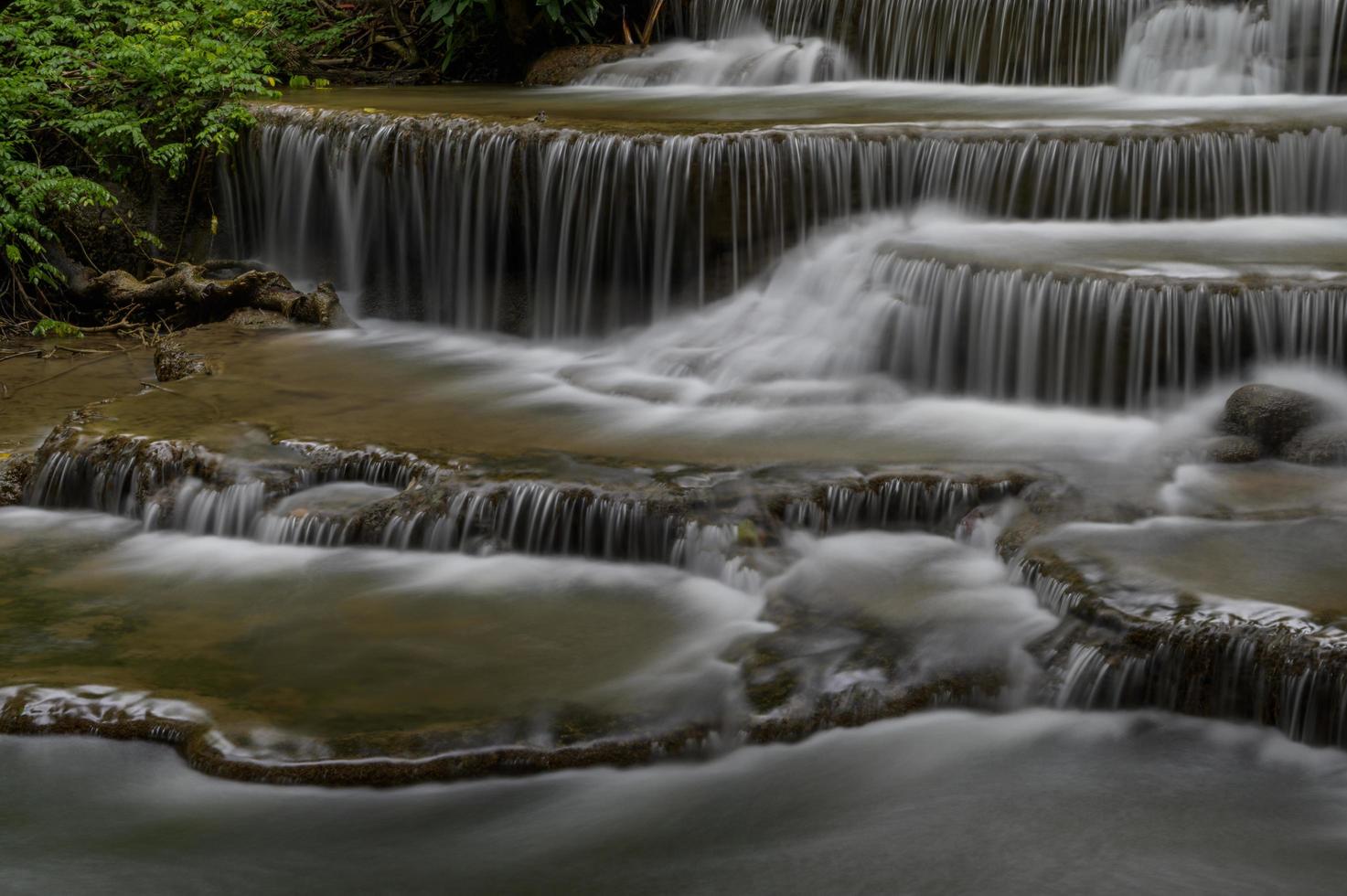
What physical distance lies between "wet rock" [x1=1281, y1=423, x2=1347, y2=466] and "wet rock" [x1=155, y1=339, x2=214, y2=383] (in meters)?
5.32

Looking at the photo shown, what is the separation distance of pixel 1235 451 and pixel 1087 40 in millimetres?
5544

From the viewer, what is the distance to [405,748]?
4918 mm

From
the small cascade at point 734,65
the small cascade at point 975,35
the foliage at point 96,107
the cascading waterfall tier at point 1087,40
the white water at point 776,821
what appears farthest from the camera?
the small cascade at point 734,65

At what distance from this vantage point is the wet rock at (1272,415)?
22.2 feet

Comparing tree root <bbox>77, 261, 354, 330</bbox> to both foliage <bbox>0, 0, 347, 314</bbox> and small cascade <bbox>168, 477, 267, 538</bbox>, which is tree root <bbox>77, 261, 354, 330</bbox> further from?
small cascade <bbox>168, 477, 267, 538</bbox>

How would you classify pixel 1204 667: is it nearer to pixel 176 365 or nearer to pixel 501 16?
pixel 176 365

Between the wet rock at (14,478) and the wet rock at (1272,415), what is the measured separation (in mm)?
5297

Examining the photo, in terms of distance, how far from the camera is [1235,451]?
6699 mm

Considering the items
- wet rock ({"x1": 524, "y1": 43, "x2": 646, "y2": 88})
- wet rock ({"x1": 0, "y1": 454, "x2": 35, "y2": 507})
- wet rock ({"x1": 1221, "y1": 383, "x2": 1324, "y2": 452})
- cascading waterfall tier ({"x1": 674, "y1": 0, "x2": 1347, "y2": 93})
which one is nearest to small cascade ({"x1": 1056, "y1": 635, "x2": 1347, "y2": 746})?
wet rock ({"x1": 1221, "y1": 383, "x2": 1324, "y2": 452})

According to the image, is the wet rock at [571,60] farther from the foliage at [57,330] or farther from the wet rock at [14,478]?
the wet rock at [14,478]

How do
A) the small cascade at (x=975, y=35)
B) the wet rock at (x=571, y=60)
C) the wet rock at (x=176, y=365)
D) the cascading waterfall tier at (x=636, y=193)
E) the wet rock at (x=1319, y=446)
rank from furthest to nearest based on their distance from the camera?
1. the wet rock at (x=571, y=60)
2. the small cascade at (x=975, y=35)
3. the cascading waterfall tier at (x=636, y=193)
4. the wet rock at (x=176, y=365)
5. the wet rock at (x=1319, y=446)

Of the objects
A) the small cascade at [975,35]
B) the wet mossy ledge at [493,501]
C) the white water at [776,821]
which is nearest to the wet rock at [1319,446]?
the wet mossy ledge at [493,501]

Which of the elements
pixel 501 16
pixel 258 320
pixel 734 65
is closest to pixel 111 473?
pixel 258 320

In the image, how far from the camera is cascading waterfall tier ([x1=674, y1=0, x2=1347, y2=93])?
419 inches
